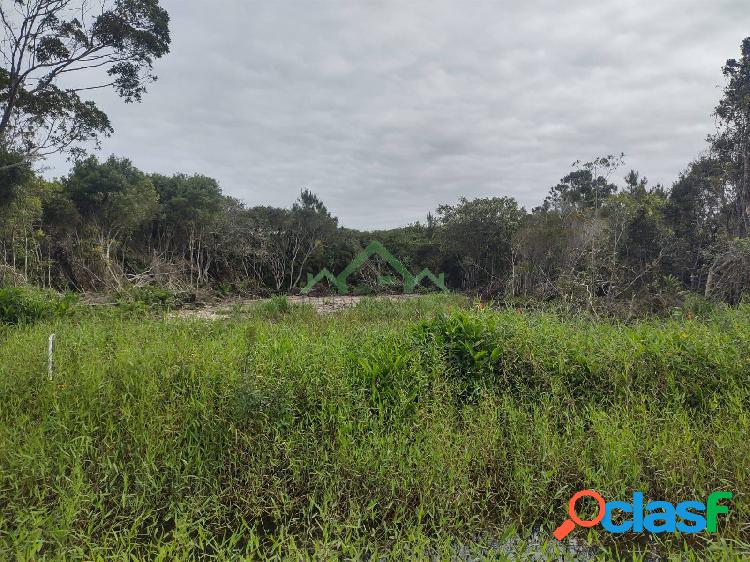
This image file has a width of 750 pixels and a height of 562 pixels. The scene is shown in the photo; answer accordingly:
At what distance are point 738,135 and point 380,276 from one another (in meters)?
11.2

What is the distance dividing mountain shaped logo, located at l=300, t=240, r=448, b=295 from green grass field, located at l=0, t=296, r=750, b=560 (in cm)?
1216

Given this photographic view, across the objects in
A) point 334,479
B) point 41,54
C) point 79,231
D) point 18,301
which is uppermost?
point 41,54

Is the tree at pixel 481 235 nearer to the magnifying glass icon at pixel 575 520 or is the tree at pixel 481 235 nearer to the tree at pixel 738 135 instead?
the tree at pixel 738 135

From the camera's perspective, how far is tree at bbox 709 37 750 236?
10367mm

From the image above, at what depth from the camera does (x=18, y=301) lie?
20.0 feet

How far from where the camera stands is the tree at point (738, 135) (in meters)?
10.4

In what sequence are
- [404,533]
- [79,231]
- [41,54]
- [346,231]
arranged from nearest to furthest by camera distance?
[404,533]
[41,54]
[79,231]
[346,231]

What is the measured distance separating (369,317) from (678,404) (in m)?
5.73

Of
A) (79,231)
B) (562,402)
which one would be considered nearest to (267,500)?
(562,402)

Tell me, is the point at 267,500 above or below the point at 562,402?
below

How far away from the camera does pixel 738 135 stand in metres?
10.6

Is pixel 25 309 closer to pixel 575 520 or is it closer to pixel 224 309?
pixel 224 309

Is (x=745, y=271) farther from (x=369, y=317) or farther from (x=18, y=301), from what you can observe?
(x=18, y=301)

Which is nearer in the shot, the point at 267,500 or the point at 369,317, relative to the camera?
the point at 267,500
